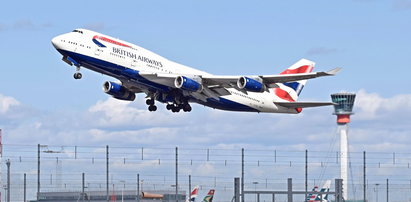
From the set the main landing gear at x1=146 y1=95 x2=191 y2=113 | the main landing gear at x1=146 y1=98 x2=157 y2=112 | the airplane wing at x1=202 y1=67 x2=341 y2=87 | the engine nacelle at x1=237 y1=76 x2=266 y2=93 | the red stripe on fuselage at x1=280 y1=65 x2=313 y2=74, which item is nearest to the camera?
the airplane wing at x1=202 y1=67 x2=341 y2=87

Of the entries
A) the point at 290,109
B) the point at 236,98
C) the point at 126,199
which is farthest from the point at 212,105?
the point at 126,199

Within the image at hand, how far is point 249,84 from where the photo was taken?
6656 cm

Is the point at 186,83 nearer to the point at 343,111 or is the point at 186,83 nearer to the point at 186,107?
the point at 186,107

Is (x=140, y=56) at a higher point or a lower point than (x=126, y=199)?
higher

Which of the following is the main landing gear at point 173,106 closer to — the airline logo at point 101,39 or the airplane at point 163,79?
the airplane at point 163,79

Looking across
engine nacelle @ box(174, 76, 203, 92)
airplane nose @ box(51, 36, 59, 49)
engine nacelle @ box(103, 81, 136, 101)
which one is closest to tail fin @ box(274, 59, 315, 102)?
engine nacelle @ box(174, 76, 203, 92)

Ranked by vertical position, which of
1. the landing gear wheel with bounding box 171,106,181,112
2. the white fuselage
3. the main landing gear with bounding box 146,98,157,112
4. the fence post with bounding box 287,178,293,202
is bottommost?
the fence post with bounding box 287,178,293,202

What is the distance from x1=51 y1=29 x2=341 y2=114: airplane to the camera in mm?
65125

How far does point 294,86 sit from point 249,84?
15991 mm

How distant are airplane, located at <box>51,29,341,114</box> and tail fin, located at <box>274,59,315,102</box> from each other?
2.66 m

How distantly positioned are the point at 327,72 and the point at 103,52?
16033mm

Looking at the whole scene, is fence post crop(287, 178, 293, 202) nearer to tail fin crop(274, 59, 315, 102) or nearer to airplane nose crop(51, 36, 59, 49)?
airplane nose crop(51, 36, 59, 49)

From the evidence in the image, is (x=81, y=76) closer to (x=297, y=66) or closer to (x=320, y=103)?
(x=320, y=103)

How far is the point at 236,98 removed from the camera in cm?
7362
